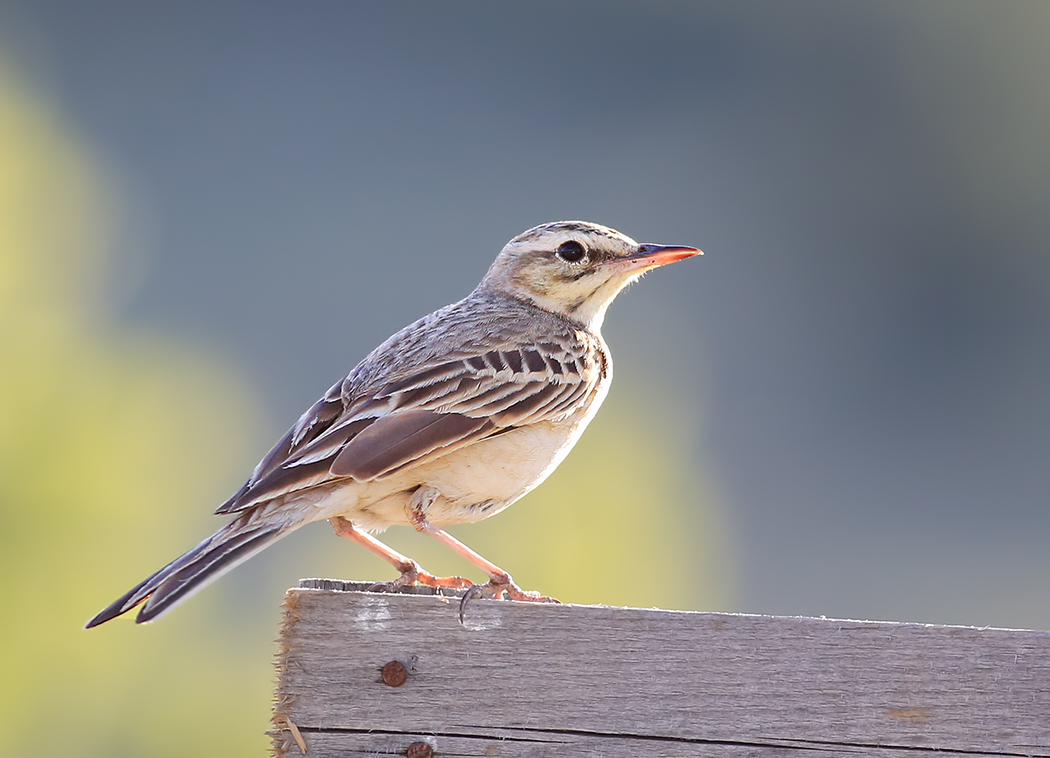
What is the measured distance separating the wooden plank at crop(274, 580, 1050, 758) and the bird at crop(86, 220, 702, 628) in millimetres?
224

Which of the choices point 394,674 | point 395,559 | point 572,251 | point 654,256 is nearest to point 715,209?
point 572,251

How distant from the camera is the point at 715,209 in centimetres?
12281

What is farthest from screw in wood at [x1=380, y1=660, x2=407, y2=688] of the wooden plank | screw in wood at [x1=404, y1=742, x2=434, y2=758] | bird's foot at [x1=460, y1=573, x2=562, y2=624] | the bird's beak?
the bird's beak

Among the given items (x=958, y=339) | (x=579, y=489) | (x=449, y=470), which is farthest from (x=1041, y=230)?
(x=449, y=470)

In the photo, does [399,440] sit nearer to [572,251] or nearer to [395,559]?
[395,559]

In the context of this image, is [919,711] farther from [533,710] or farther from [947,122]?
[947,122]

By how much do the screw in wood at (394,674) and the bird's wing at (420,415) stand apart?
1199 mm

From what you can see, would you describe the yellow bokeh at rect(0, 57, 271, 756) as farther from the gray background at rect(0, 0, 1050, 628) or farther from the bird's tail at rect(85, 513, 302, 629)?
the bird's tail at rect(85, 513, 302, 629)

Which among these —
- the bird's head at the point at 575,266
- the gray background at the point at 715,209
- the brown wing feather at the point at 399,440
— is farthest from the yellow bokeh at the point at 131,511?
the brown wing feather at the point at 399,440

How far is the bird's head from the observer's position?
273 inches

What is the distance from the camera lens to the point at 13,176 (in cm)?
1664

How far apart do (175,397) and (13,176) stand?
11.7 ft

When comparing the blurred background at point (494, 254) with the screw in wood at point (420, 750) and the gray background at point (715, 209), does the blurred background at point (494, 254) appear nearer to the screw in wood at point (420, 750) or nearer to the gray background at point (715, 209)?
the gray background at point (715, 209)

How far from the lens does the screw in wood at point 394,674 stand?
381 centimetres
